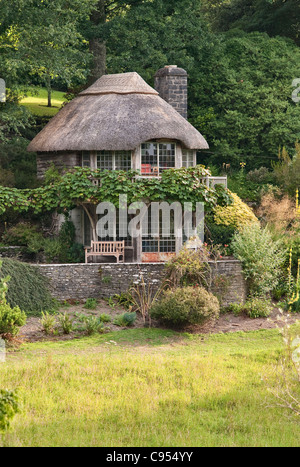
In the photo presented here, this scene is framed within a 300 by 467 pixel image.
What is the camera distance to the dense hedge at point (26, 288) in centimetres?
1938

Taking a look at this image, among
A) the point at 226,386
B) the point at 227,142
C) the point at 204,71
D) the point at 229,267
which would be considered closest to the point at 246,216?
the point at 229,267

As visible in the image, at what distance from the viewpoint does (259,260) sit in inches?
837

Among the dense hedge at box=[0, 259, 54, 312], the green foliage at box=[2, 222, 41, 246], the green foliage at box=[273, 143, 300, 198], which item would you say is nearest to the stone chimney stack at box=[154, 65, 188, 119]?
the green foliage at box=[273, 143, 300, 198]

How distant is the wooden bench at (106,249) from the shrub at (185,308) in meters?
3.48

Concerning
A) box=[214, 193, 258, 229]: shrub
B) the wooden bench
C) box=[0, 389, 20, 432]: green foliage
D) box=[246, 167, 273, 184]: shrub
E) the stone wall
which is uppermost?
box=[246, 167, 273, 184]: shrub

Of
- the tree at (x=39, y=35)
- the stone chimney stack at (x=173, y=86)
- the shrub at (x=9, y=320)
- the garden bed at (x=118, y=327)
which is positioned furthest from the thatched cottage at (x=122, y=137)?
the shrub at (x=9, y=320)

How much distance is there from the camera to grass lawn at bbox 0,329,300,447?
37.4ft

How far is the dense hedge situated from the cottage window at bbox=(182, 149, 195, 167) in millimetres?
7253

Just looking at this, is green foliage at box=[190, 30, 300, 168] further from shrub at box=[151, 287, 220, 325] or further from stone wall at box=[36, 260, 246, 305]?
shrub at box=[151, 287, 220, 325]

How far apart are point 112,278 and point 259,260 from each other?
13.7 ft

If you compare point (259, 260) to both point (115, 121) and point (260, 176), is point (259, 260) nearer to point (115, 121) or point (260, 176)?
point (115, 121)

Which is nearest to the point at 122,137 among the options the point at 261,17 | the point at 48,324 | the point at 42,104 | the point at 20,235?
the point at 20,235

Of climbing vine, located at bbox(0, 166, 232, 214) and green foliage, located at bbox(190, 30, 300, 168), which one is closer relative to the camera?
climbing vine, located at bbox(0, 166, 232, 214)
